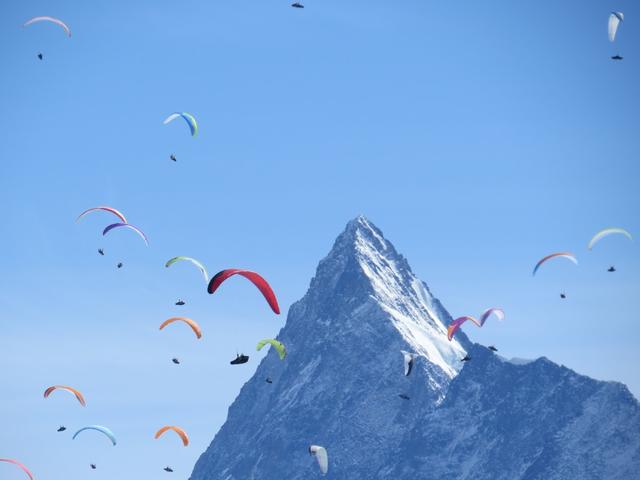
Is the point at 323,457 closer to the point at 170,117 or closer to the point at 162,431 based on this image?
the point at 162,431

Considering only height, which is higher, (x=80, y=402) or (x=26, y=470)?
(x=80, y=402)

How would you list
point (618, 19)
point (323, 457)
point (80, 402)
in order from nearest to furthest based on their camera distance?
1. point (80, 402)
2. point (618, 19)
3. point (323, 457)

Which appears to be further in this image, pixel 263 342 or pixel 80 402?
pixel 263 342

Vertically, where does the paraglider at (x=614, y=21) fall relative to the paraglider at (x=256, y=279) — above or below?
above

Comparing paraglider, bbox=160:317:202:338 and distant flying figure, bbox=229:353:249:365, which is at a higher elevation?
paraglider, bbox=160:317:202:338

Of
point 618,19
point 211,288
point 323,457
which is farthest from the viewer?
point 323,457

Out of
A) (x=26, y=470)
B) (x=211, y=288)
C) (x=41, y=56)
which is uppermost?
(x=41, y=56)

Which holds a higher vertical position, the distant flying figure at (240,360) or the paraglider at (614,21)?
the paraglider at (614,21)

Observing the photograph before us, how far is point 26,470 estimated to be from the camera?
10000 cm

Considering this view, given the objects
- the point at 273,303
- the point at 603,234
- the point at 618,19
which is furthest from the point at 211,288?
the point at 618,19

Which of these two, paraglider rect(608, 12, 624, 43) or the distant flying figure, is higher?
paraglider rect(608, 12, 624, 43)

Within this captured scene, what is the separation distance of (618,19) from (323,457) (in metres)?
42.4

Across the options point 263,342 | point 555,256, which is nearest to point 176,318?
point 263,342

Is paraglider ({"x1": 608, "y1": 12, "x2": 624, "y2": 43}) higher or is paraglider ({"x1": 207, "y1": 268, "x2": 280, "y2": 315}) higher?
paraglider ({"x1": 608, "y1": 12, "x2": 624, "y2": 43})
